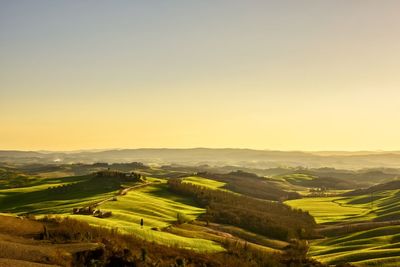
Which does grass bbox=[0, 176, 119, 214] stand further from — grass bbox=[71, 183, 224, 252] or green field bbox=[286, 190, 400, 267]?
green field bbox=[286, 190, 400, 267]

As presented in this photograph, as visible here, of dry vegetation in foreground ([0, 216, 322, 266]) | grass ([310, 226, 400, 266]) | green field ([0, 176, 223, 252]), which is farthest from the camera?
grass ([310, 226, 400, 266])

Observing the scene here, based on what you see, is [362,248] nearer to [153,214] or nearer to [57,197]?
[153,214]

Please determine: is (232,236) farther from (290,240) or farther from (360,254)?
(360,254)

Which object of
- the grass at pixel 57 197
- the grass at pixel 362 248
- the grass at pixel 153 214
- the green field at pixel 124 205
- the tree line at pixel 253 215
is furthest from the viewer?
the tree line at pixel 253 215

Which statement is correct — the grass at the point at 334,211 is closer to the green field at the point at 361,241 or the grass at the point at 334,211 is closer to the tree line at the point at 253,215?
the green field at the point at 361,241

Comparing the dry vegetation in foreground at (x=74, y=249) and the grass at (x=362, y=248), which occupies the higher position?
the dry vegetation in foreground at (x=74, y=249)

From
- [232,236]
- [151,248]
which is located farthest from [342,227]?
[151,248]


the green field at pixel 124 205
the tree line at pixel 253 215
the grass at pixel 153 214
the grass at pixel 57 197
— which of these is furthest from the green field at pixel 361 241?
the grass at pixel 57 197

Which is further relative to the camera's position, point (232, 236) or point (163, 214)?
point (163, 214)

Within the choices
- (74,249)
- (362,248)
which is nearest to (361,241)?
(362,248)

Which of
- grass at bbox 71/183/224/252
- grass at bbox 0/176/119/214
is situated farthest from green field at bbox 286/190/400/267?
grass at bbox 0/176/119/214

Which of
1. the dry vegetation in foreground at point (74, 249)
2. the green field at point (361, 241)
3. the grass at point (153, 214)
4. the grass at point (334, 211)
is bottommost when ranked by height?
the grass at point (334, 211)
